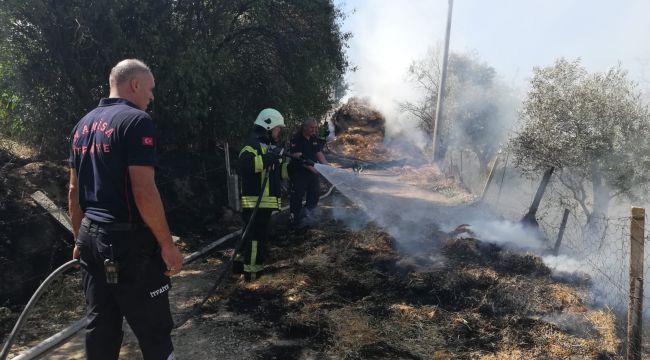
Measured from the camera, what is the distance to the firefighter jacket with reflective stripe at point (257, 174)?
480cm

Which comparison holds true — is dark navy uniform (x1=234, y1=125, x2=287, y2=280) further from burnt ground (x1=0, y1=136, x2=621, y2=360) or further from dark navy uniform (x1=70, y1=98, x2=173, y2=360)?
dark navy uniform (x1=70, y1=98, x2=173, y2=360)

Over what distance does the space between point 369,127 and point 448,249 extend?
23280 millimetres

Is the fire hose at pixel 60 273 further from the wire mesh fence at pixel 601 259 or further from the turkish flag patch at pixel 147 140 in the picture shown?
the wire mesh fence at pixel 601 259

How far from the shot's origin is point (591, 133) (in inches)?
323

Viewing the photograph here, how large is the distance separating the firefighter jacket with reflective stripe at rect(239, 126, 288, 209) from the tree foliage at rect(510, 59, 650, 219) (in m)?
6.54

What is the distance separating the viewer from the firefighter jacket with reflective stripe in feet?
15.7

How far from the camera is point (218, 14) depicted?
755 cm

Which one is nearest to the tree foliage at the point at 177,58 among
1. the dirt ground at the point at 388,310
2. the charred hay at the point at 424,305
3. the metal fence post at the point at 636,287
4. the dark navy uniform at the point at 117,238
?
the dirt ground at the point at 388,310

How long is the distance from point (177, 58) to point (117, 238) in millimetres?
4570

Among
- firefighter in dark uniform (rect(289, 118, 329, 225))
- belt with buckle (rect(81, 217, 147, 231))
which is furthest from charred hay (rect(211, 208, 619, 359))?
belt with buckle (rect(81, 217, 147, 231))

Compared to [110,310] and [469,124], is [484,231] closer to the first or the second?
[110,310]

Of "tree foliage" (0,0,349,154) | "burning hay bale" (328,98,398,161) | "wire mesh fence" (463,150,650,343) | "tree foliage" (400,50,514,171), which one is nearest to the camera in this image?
"wire mesh fence" (463,150,650,343)

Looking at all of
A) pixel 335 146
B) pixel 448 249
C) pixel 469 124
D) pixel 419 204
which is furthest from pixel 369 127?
pixel 448 249

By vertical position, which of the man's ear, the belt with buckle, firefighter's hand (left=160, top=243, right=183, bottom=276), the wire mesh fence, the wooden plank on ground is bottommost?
the wire mesh fence
